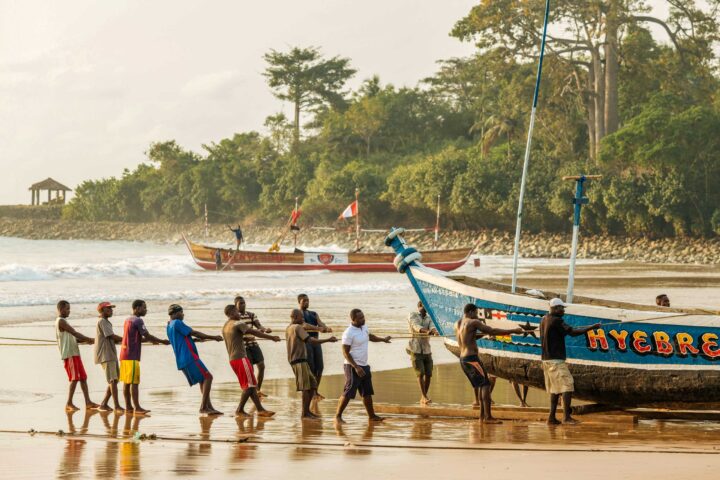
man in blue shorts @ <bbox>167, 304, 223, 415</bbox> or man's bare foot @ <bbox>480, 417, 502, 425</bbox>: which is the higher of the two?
man in blue shorts @ <bbox>167, 304, 223, 415</bbox>

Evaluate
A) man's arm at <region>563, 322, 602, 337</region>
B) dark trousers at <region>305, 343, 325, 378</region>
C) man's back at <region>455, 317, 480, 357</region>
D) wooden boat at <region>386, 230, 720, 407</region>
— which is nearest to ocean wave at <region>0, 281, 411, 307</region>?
dark trousers at <region>305, 343, 325, 378</region>

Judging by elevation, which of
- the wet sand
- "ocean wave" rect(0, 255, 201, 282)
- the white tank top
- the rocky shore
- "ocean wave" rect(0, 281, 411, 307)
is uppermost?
the rocky shore

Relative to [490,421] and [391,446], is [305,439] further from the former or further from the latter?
[490,421]

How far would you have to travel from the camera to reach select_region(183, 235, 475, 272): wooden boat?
48.5m

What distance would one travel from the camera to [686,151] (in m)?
60.8

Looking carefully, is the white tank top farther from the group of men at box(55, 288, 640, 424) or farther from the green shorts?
the green shorts

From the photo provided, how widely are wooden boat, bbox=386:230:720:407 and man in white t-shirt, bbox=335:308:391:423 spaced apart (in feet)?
5.89

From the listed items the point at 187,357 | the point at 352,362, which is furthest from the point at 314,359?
the point at 187,357

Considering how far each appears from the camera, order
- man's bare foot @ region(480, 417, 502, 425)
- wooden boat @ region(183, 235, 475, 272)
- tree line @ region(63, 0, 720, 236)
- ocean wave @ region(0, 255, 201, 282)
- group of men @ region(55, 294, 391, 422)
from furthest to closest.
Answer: tree line @ region(63, 0, 720, 236) → wooden boat @ region(183, 235, 475, 272) → ocean wave @ region(0, 255, 201, 282) → group of men @ region(55, 294, 391, 422) → man's bare foot @ region(480, 417, 502, 425)

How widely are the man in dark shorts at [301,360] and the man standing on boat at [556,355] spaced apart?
7.79 ft

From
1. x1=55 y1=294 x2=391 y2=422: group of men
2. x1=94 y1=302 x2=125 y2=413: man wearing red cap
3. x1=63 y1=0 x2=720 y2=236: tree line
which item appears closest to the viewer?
x1=55 y1=294 x2=391 y2=422: group of men

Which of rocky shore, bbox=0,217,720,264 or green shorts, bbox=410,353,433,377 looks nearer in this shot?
green shorts, bbox=410,353,433,377

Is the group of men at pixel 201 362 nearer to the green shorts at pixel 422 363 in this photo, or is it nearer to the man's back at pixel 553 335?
the green shorts at pixel 422 363

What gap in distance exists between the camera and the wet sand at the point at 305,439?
973cm
